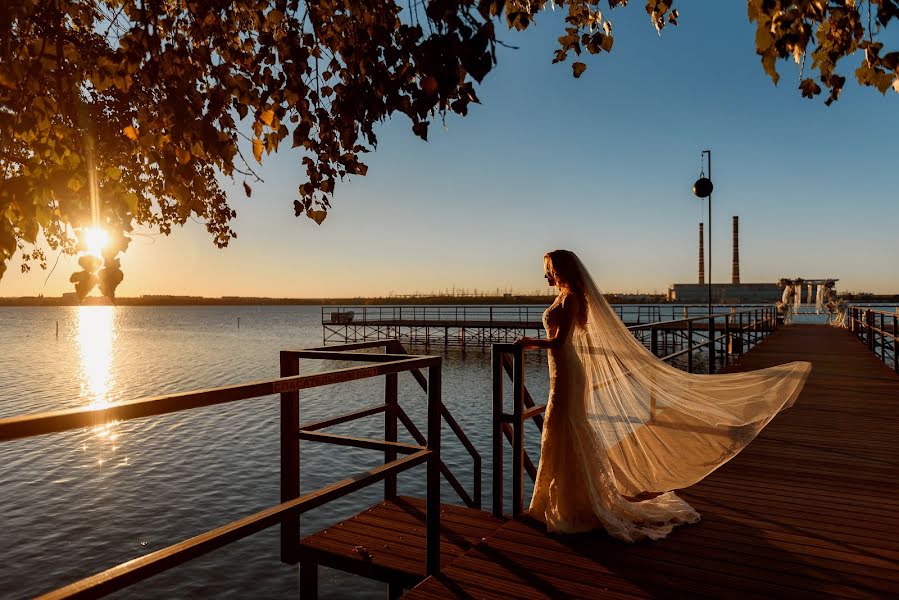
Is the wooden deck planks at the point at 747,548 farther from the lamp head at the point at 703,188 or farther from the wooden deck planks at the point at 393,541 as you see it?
the lamp head at the point at 703,188

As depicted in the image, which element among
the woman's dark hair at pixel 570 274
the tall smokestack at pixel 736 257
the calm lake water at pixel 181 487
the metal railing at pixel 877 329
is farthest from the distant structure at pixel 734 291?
the woman's dark hair at pixel 570 274

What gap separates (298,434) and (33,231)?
1.68 metres

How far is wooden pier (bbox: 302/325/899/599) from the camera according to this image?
3.06 metres

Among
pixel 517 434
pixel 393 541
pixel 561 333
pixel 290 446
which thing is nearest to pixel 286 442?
pixel 290 446

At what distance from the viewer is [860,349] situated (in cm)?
1549

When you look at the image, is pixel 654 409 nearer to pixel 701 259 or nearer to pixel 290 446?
pixel 290 446

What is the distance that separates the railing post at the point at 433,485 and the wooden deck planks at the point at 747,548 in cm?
11

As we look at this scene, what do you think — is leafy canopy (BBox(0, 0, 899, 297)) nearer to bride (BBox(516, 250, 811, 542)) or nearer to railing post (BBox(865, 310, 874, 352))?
bride (BBox(516, 250, 811, 542))

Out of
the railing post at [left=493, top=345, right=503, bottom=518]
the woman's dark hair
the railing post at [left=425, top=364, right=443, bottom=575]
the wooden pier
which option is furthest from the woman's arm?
the wooden pier

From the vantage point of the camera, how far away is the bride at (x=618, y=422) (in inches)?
151

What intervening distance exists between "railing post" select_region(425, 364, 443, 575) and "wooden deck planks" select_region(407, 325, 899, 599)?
0.36ft

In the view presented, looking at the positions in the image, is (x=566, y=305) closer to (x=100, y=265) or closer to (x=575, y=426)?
(x=575, y=426)

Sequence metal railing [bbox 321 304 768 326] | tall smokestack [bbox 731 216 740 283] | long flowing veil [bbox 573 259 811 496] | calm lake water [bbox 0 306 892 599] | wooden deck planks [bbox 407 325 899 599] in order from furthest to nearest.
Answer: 1. tall smokestack [bbox 731 216 740 283]
2. metal railing [bbox 321 304 768 326]
3. calm lake water [bbox 0 306 892 599]
4. long flowing veil [bbox 573 259 811 496]
5. wooden deck planks [bbox 407 325 899 599]

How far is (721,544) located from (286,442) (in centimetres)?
279
